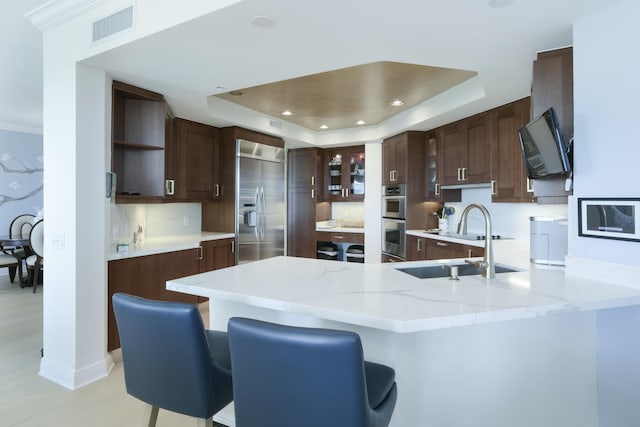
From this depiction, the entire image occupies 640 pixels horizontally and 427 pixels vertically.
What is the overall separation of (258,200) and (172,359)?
3.70 m

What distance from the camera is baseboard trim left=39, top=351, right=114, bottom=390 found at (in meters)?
2.47

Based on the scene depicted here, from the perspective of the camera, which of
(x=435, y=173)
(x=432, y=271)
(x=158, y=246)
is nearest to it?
(x=432, y=271)

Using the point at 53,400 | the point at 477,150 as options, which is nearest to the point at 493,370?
the point at 53,400

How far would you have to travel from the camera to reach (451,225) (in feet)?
16.0

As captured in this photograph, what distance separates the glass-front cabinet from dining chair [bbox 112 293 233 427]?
483 cm

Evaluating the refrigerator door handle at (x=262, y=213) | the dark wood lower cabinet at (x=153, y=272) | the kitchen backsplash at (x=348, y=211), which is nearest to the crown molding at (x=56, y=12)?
the dark wood lower cabinet at (x=153, y=272)

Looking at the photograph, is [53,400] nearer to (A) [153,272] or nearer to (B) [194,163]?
(A) [153,272]

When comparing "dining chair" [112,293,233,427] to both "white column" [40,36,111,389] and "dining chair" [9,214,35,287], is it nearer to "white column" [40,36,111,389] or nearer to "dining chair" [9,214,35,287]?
"white column" [40,36,111,389]

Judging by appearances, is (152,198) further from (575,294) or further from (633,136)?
(633,136)

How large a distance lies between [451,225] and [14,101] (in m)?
6.14

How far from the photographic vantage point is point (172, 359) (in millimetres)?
1230

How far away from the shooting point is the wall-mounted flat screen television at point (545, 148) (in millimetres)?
1901

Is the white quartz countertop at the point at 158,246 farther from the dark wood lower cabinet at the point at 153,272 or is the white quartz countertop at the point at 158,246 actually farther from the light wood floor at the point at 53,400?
the light wood floor at the point at 53,400

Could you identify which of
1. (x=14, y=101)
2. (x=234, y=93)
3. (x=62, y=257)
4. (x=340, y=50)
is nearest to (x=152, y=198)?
(x=62, y=257)
